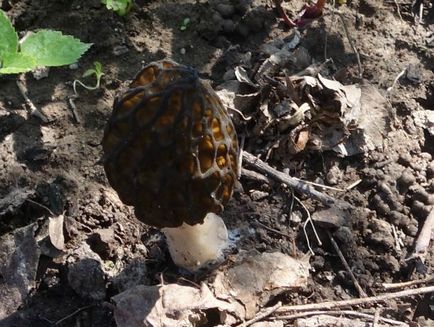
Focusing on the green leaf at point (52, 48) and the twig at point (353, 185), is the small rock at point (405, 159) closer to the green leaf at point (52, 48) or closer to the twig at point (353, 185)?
the twig at point (353, 185)

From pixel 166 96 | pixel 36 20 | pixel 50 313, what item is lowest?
pixel 50 313

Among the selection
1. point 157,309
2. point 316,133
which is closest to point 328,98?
point 316,133

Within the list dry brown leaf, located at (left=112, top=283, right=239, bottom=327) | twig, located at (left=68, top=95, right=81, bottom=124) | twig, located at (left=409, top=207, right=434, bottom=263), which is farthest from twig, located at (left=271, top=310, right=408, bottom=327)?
twig, located at (left=68, top=95, right=81, bottom=124)

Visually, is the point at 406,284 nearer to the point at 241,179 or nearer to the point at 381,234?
the point at 381,234

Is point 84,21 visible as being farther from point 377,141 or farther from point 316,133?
point 377,141

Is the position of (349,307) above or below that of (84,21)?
below

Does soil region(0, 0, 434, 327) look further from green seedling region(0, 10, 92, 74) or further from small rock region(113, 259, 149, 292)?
green seedling region(0, 10, 92, 74)
